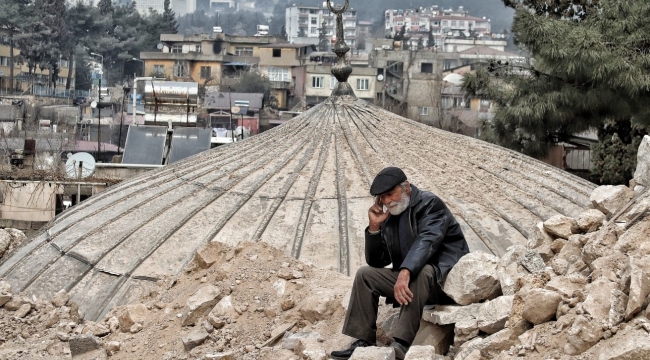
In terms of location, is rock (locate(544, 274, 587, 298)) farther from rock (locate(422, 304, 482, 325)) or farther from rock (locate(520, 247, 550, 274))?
rock (locate(422, 304, 482, 325))

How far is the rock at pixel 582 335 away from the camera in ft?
27.3

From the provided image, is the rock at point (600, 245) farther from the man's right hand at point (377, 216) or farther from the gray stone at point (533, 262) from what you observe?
the man's right hand at point (377, 216)

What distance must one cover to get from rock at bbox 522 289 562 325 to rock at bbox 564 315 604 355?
49 cm

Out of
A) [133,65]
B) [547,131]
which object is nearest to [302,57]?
[133,65]

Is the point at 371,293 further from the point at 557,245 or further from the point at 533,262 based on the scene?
the point at 557,245

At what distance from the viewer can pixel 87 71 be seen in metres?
Answer: 104

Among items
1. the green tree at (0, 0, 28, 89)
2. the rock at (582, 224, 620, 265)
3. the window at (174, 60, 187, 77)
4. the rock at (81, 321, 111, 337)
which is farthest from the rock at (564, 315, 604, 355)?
the green tree at (0, 0, 28, 89)

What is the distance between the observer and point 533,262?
33.5 feet

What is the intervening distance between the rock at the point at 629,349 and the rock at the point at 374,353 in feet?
6.81

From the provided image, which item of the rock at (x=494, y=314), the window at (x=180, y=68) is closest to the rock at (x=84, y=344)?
the rock at (x=494, y=314)

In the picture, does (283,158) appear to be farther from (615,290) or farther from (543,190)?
(615,290)

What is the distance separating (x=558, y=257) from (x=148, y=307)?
5.18m

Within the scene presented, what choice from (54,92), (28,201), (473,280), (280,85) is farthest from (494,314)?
(54,92)

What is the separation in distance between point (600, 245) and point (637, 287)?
1.23 m
